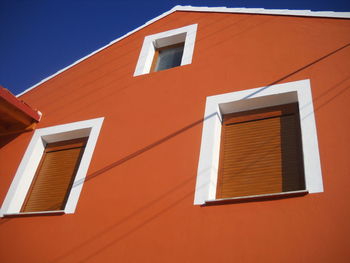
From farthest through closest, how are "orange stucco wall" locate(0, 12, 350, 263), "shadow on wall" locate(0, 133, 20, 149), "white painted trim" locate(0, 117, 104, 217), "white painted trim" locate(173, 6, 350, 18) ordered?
"shadow on wall" locate(0, 133, 20, 149)
"white painted trim" locate(173, 6, 350, 18)
"white painted trim" locate(0, 117, 104, 217)
"orange stucco wall" locate(0, 12, 350, 263)

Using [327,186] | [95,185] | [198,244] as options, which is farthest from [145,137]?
[327,186]

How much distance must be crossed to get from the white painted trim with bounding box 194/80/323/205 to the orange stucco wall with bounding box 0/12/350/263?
4.3 inches

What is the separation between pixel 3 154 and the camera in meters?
7.83

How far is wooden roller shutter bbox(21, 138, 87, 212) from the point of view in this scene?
6.76 metres

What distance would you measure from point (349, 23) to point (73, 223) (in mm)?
5461

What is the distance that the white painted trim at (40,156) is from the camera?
639 centimetres

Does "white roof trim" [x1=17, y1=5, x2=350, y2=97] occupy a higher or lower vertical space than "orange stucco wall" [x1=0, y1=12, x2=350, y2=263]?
higher

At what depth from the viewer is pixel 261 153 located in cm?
552

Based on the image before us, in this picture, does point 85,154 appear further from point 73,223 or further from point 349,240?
point 349,240

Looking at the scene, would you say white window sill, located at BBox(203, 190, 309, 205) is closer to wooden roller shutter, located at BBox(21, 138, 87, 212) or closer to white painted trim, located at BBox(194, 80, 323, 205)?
white painted trim, located at BBox(194, 80, 323, 205)

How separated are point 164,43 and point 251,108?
11.2 ft

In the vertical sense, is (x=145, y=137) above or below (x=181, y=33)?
below

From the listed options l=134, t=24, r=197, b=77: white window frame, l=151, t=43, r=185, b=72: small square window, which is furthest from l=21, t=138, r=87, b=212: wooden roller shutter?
l=151, t=43, r=185, b=72: small square window

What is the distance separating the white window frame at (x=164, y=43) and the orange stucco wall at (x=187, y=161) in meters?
0.19
